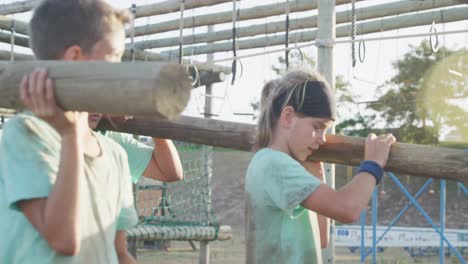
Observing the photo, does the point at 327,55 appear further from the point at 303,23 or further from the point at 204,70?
the point at 204,70

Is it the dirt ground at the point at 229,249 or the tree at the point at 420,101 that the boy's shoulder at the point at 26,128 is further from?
the tree at the point at 420,101

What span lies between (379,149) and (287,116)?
1.24 feet

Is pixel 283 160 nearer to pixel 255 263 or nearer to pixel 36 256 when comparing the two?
pixel 255 263

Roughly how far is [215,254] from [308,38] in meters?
5.37

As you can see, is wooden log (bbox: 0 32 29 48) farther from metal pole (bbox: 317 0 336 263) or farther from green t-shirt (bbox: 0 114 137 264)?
green t-shirt (bbox: 0 114 137 264)

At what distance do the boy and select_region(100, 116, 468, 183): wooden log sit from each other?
980mm

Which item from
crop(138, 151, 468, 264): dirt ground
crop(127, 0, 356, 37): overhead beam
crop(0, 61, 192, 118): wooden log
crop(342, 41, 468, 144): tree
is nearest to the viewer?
crop(0, 61, 192, 118): wooden log

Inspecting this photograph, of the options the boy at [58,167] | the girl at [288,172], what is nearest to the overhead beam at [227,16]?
the girl at [288,172]

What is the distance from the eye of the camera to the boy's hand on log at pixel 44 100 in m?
1.71

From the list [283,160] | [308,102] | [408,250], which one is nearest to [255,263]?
[283,160]

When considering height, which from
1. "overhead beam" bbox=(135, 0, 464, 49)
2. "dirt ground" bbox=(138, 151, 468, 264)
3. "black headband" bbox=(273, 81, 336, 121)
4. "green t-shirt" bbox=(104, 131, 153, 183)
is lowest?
"dirt ground" bbox=(138, 151, 468, 264)

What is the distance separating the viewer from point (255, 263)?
285 cm

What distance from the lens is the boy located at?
5.90ft

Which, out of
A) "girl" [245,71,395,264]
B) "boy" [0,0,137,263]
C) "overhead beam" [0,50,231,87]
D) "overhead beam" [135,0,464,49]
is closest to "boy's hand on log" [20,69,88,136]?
"boy" [0,0,137,263]
